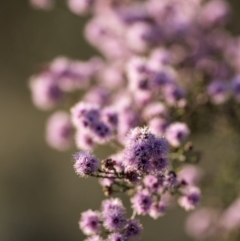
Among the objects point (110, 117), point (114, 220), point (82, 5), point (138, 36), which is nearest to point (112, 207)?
point (114, 220)

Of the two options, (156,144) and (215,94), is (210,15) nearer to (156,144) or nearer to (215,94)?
(215,94)

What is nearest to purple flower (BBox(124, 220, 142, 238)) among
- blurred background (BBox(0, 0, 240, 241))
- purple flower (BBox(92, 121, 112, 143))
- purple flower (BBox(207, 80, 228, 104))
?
purple flower (BBox(92, 121, 112, 143))

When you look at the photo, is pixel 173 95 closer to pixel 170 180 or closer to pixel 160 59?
pixel 160 59

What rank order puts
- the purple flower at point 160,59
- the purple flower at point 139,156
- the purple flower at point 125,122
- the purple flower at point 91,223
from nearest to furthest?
the purple flower at point 139,156, the purple flower at point 91,223, the purple flower at point 125,122, the purple flower at point 160,59

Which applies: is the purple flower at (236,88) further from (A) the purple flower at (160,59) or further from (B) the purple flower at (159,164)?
(B) the purple flower at (159,164)

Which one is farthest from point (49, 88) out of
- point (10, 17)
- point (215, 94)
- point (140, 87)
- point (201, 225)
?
point (10, 17)

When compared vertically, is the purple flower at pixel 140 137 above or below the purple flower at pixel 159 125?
below

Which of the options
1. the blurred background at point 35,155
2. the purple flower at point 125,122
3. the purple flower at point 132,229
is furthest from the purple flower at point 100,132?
the blurred background at point 35,155

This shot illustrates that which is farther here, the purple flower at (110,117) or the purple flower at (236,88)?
the purple flower at (236,88)

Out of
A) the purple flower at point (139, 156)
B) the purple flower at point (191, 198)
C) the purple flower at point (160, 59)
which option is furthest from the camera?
the purple flower at point (160, 59)
